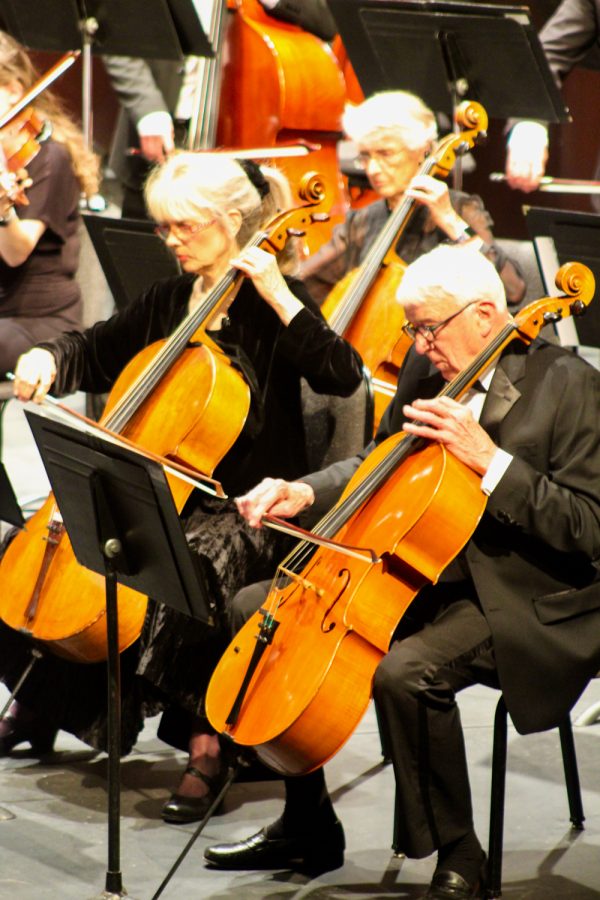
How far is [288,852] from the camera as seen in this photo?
105 inches

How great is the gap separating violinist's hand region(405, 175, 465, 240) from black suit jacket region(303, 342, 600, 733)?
1.00 metres

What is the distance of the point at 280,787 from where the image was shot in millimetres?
3080

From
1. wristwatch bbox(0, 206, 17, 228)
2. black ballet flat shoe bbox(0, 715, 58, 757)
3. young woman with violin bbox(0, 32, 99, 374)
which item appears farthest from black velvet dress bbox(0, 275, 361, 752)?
young woman with violin bbox(0, 32, 99, 374)

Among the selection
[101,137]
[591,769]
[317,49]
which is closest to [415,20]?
[317,49]

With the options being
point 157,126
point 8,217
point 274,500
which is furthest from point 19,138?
point 274,500

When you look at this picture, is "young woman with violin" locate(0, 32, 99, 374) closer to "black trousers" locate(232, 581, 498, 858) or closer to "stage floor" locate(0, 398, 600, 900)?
"stage floor" locate(0, 398, 600, 900)

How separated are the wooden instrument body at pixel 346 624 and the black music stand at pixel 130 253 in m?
1.39

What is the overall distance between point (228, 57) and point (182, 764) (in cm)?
252

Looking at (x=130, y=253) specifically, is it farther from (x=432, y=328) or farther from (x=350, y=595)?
(x=350, y=595)

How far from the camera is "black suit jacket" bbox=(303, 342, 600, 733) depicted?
2445 millimetres

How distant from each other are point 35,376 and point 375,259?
87 centimetres

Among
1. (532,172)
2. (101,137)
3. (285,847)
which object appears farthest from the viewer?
(101,137)

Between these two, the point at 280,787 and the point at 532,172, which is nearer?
the point at 280,787

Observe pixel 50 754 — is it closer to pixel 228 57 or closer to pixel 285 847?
pixel 285 847
